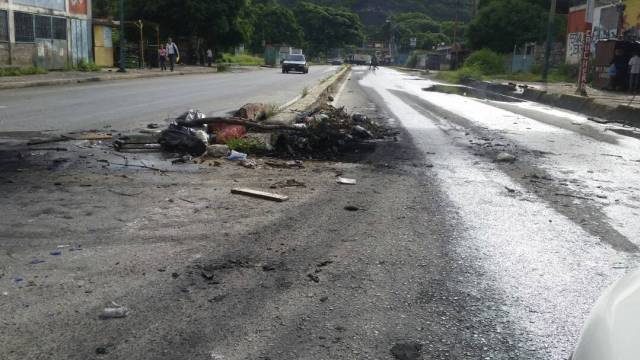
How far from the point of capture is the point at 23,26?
1159 inches

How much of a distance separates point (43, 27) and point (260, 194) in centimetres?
2874

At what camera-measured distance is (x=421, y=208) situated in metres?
6.06

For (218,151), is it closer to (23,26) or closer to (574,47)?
(23,26)

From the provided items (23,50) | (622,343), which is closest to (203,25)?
(23,50)

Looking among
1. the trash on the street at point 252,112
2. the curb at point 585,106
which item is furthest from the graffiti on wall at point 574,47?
the trash on the street at point 252,112

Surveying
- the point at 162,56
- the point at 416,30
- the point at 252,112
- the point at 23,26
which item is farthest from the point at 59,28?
the point at 416,30

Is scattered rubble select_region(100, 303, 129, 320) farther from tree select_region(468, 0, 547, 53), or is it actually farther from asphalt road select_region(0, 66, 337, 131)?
tree select_region(468, 0, 547, 53)

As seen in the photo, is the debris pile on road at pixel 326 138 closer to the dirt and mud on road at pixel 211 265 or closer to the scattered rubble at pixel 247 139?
the scattered rubble at pixel 247 139

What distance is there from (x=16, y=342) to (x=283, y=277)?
162cm

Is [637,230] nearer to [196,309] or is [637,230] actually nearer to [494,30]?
[196,309]

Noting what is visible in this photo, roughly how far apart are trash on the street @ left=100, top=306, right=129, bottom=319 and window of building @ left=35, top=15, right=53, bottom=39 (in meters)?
30.6

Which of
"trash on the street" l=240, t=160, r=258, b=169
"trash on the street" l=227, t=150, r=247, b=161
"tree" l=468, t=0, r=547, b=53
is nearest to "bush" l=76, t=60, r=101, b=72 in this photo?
"trash on the street" l=227, t=150, r=247, b=161

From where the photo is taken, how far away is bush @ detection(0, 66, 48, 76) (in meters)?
26.7

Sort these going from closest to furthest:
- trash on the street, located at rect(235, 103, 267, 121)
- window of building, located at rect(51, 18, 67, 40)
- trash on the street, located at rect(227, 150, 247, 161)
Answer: trash on the street, located at rect(227, 150, 247, 161)
trash on the street, located at rect(235, 103, 267, 121)
window of building, located at rect(51, 18, 67, 40)
